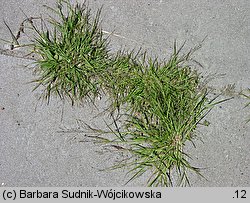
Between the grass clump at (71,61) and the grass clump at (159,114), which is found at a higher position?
the grass clump at (71,61)

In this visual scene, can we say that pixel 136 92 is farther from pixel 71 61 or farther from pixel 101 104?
pixel 71 61

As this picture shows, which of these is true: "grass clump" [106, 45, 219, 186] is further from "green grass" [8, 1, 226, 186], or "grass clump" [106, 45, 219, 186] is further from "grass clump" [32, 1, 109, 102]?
"grass clump" [32, 1, 109, 102]

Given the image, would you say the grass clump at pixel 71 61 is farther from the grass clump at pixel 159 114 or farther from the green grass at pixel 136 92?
the grass clump at pixel 159 114

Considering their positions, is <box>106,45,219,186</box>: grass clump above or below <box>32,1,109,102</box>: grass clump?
below

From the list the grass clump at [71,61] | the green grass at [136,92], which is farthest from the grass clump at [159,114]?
the grass clump at [71,61]

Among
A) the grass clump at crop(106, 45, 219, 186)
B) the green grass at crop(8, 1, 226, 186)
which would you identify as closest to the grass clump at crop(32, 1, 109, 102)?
the green grass at crop(8, 1, 226, 186)

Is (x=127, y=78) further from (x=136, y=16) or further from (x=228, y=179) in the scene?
(x=228, y=179)
